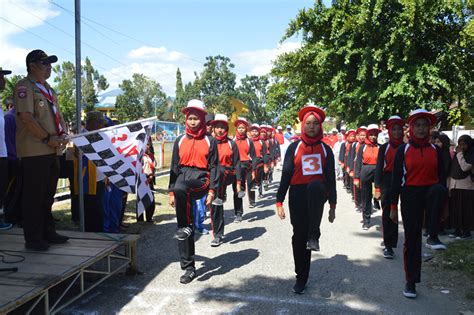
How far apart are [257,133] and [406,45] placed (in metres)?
6.53

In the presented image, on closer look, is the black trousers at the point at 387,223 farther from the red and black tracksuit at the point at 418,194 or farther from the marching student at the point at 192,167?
the marching student at the point at 192,167

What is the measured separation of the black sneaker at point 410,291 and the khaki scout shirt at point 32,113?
169 inches

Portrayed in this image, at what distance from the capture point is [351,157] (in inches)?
427

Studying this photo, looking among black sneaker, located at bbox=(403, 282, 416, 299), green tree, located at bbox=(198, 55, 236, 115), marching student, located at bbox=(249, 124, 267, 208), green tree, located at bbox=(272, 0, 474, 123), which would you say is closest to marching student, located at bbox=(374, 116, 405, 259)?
black sneaker, located at bbox=(403, 282, 416, 299)

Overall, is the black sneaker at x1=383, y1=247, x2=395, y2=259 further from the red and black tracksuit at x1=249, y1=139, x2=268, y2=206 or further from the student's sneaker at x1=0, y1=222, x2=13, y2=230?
the student's sneaker at x1=0, y1=222, x2=13, y2=230

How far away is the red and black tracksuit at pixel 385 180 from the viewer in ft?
21.3

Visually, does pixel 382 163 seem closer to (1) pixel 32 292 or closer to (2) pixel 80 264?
(2) pixel 80 264

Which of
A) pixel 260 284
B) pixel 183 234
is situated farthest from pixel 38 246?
pixel 260 284

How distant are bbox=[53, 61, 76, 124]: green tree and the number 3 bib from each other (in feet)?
91.8

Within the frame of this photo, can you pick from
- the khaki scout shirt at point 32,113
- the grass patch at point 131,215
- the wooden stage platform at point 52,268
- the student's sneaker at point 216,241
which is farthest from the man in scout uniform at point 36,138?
the grass patch at point 131,215

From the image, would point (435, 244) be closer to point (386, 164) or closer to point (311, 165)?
point (386, 164)

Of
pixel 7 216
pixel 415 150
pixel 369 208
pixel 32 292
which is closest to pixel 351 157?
pixel 369 208

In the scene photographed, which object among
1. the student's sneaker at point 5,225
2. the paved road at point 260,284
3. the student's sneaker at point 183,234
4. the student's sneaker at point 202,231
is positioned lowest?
the paved road at point 260,284

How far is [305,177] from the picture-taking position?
486 cm
